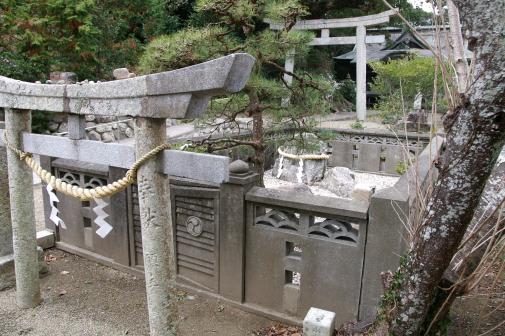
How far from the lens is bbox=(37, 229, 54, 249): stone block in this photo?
5.29 m

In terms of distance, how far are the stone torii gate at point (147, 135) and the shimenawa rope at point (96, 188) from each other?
46mm

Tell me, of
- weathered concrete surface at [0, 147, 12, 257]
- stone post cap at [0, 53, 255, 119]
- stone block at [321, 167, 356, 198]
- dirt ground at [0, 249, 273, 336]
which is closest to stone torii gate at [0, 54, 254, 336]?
stone post cap at [0, 53, 255, 119]

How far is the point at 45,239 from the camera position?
5355mm

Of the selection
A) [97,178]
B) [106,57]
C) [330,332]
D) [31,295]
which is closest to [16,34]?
[106,57]

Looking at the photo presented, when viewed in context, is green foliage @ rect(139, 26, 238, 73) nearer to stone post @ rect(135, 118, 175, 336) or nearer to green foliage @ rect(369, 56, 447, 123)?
stone post @ rect(135, 118, 175, 336)

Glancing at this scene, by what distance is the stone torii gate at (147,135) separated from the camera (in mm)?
2465

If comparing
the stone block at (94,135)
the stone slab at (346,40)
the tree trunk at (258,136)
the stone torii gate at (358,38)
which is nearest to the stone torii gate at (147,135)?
the tree trunk at (258,136)

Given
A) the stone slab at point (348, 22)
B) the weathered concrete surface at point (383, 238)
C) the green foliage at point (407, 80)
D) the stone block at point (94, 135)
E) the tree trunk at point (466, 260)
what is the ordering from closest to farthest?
the tree trunk at point (466, 260), the weathered concrete surface at point (383, 238), the stone block at point (94, 135), the green foliage at point (407, 80), the stone slab at point (348, 22)

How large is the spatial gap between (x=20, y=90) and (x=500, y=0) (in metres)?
3.53

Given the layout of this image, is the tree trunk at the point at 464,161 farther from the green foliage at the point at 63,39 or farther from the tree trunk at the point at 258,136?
the green foliage at the point at 63,39

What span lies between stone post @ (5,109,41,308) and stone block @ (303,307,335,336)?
9.05 ft

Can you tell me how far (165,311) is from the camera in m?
3.02

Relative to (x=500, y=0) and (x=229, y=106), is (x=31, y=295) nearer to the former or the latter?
(x=229, y=106)

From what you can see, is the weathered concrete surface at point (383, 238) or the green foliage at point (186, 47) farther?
the green foliage at point (186, 47)
